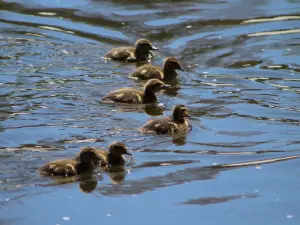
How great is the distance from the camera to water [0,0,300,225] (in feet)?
23.9

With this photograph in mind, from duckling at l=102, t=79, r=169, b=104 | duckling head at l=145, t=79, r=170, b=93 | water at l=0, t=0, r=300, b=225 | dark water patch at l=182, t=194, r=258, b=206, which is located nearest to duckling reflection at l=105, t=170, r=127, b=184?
water at l=0, t=0, r=300, b=225

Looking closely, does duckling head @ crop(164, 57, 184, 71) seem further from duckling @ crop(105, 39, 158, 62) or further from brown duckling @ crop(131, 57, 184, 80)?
duckling @ crop(105, 39, 158, 62)

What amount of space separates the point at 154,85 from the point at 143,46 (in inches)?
70.6

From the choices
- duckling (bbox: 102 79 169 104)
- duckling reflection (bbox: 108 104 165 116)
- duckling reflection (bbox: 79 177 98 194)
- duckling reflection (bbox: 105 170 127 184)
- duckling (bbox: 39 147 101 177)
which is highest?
duckling (bbox: 102 79 169 104)

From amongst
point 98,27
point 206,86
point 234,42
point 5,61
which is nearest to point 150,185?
point 206,86

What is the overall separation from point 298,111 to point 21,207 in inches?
133

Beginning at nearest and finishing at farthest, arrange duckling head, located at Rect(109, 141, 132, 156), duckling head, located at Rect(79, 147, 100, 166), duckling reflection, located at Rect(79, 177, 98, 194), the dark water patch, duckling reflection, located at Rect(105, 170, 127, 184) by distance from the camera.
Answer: the dark water patch, duckling reflection, located at Rect(79, 177, 98, 194), duckling reflection, located at Rect(105, 170, 127, 184), duckling head, located at Rect(79, 147, 100, 166), duckling head, located at Rect(109, 141, 132, 156)

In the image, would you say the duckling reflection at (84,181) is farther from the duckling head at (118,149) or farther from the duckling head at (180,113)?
the duckling head at (180,113)

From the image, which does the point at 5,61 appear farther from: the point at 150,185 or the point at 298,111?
the point at 150,185

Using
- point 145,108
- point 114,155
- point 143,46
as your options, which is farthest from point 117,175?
point 143,46

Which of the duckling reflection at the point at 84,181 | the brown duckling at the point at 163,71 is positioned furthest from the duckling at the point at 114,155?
the brown duckling at the point at 163,71

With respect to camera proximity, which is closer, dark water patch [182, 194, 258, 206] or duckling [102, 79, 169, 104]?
dark water patch [182, 194, 258, 206]

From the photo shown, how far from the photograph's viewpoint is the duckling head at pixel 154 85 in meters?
10.4

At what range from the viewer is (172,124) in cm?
912
